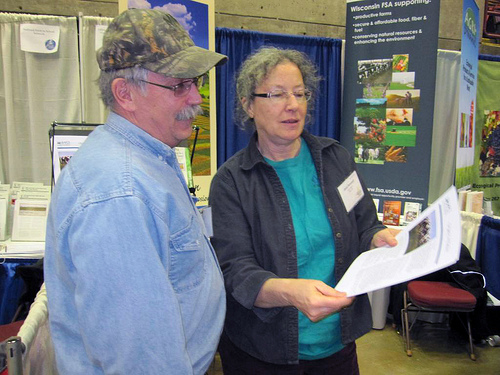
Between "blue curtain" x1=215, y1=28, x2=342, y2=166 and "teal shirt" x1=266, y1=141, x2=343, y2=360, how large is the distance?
2.82 m

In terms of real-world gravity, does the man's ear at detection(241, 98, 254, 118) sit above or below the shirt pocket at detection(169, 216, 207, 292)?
above

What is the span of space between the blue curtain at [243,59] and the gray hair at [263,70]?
2538 millimetres

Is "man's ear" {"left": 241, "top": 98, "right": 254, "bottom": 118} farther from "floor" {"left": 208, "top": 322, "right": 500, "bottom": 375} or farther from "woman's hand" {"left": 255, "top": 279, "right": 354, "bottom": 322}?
"floor" {"left": 208, "top": 322, "right": 500, "bottom": 375}

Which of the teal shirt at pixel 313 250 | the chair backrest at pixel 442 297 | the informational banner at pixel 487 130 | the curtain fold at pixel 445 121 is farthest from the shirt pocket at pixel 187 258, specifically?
the informational banner at pixel 487 130

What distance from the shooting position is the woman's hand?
0.98 meters

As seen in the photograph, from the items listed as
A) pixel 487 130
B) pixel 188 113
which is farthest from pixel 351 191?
pixel 487 130

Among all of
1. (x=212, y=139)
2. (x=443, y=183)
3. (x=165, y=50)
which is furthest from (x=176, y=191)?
(x=443, y=183)

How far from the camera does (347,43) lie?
13.1 feet

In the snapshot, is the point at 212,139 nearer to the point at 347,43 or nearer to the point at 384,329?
the point at 347,43

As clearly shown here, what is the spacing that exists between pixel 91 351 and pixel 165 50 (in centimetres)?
61

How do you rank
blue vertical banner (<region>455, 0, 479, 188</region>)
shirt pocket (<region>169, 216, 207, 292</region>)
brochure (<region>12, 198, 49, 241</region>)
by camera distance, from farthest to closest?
blue vertical banner (<region>455, 0, 479, 188</region>) < brochure (<region>12, 198, 49, 241</region>) < shirt pocket (<region>169, 216, 207, 292</region>)

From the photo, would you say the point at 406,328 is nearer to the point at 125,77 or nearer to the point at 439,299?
the point at 439,299

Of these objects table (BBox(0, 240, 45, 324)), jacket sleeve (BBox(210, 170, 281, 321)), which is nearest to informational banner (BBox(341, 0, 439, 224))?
jacket sleeve (BBox(210, 170, 281, 321))

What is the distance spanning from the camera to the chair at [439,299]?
10.1ft
